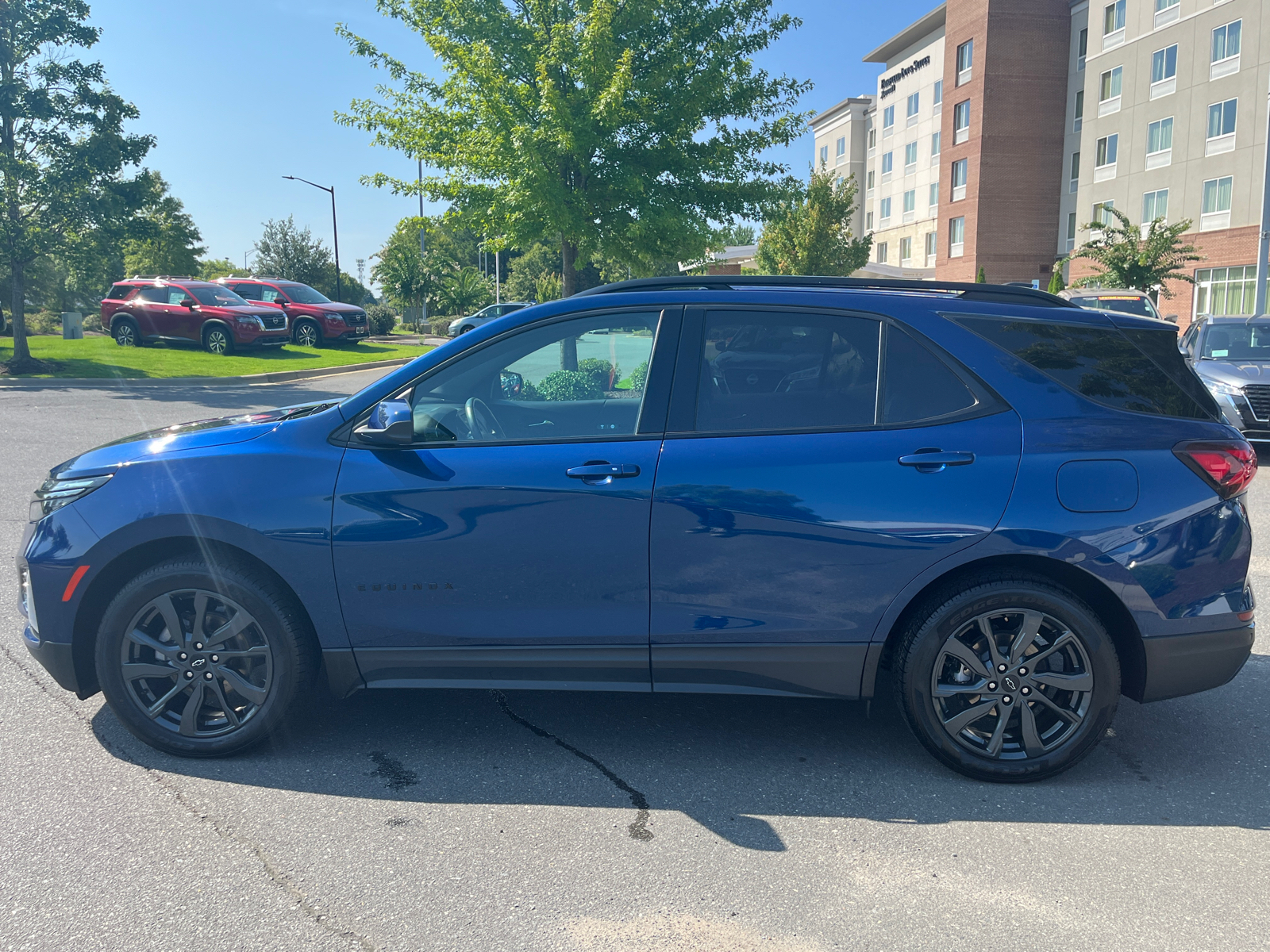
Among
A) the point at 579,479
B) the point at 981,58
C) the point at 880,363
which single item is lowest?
the point at 579,479

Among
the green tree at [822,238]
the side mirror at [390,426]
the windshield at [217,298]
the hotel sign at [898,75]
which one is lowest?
the side mirror at [390,426]

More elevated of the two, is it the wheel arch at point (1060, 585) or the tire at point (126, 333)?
the tire at point (126, 333)

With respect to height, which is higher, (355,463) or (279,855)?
(355,463)

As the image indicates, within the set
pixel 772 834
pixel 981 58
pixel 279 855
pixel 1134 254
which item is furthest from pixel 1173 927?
pixel 981 58

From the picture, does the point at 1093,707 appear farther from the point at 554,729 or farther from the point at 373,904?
the point at 373,904

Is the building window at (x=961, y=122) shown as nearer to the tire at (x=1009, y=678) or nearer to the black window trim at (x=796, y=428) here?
the black window trim at (x=796, y=428)

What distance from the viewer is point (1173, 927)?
2.75 m

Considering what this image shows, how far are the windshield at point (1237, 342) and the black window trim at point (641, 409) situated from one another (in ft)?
36.7

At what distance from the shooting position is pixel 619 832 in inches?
128

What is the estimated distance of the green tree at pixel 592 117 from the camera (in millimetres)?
13586

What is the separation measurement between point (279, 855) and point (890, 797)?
81.5 inches

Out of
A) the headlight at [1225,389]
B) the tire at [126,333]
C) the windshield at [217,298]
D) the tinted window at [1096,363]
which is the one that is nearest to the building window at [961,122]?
the windshield at [217,298]

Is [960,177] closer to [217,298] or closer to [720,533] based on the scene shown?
[217,298]

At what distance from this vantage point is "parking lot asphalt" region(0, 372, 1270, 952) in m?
2.75
